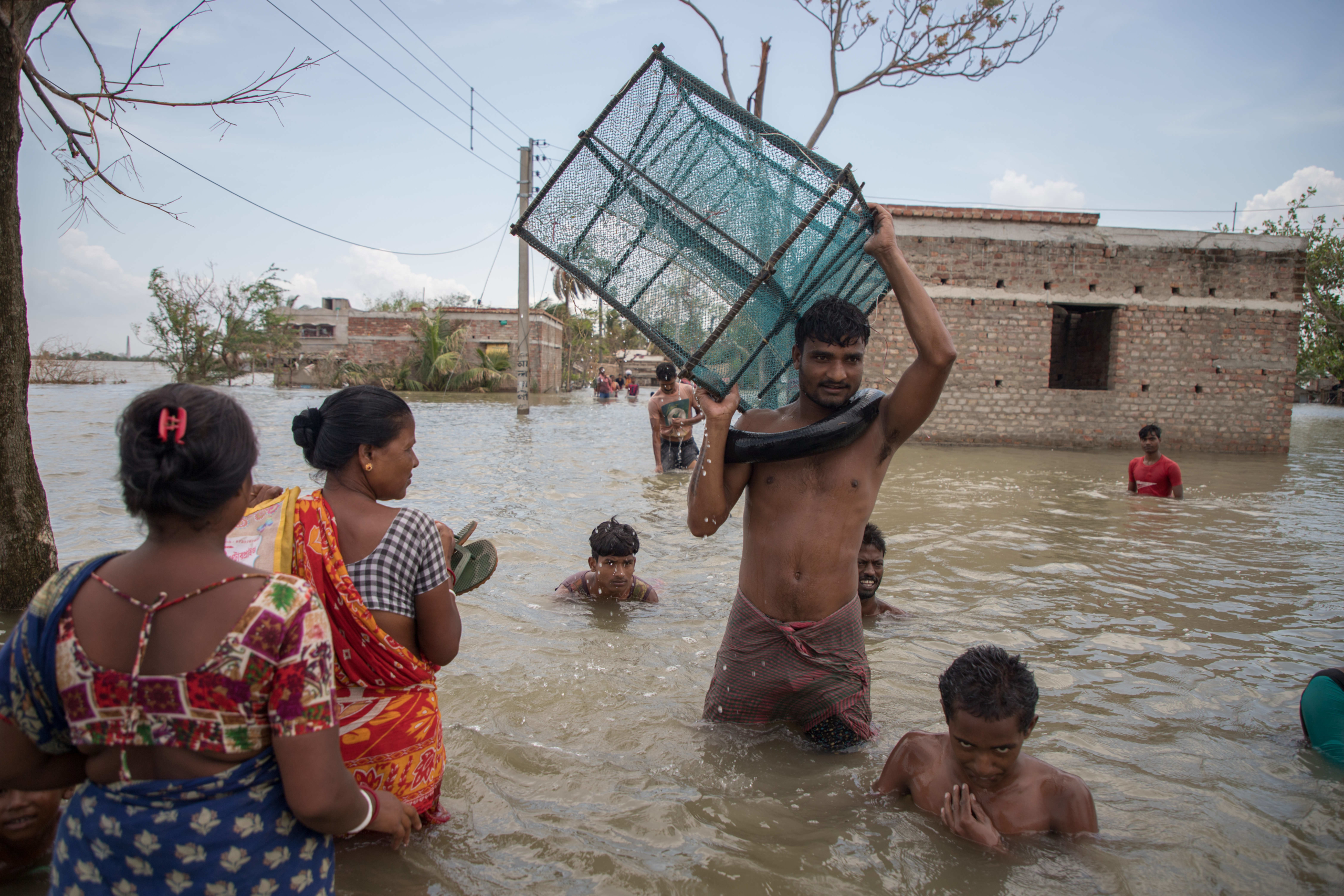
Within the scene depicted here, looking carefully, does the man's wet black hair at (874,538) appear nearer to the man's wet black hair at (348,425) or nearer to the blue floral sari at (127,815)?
the man's wet black hair at (348,425)

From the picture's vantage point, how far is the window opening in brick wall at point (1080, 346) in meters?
16.6

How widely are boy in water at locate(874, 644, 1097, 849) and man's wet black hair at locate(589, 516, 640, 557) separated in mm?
2685

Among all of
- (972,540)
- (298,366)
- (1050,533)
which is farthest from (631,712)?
(298,366)

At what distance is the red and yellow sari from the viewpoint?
6.25 feet

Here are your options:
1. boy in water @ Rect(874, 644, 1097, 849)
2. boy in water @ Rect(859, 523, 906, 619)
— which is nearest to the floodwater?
boy in water @ Rect(874, 644, 1097, 849)

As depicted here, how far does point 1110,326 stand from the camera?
1585 centimetres

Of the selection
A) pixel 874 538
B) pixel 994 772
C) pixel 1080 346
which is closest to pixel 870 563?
pixel 874 538

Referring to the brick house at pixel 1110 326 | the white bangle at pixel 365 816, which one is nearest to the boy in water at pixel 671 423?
the brick house at pixel 1110 326

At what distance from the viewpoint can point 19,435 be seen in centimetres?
413

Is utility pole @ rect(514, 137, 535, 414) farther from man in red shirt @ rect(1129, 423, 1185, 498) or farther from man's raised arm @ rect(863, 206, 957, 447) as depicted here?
man's raised arm @ rect(863, 206, 957, 447)

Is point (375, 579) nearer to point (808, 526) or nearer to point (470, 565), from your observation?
point (470, 565)

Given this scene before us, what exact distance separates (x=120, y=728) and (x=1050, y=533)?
25.2ft

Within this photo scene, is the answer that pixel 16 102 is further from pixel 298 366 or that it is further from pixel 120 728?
pixel 298 366

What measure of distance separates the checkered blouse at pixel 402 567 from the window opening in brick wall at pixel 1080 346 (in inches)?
600
